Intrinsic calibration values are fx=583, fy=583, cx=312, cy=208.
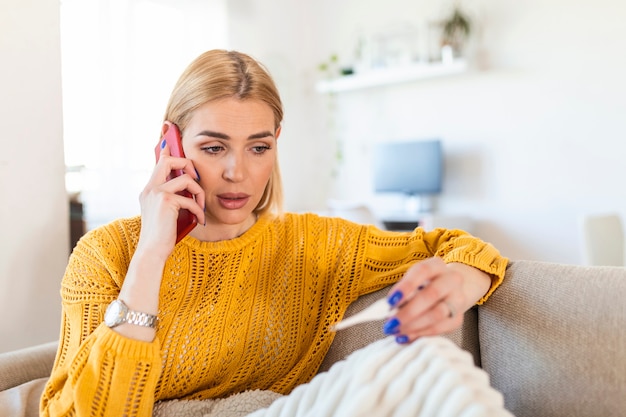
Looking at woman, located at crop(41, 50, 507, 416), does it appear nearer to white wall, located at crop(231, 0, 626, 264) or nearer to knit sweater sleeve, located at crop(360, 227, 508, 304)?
knit sweater sleeve, located at crop(360, 227, 508, 304)

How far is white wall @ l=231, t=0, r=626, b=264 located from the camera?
13.4 feet

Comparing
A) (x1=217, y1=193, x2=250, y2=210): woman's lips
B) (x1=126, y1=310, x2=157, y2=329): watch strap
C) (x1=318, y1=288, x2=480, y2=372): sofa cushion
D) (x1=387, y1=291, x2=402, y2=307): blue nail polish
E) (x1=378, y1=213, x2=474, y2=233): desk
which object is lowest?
(x1=378, y1=213, x2=474, y2=233): desk

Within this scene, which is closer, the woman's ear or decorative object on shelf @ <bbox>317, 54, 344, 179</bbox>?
the woman's ear

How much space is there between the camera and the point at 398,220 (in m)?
4.61

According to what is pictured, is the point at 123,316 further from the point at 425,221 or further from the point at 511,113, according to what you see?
the point at 511,113

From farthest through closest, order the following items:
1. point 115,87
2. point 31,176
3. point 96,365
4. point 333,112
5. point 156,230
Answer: point 333,112, point 115,87, point 31,176, point 156,230, point 96,365

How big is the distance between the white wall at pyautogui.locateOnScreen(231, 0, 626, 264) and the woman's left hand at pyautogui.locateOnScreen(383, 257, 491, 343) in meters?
3.65

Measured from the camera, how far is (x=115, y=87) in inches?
161

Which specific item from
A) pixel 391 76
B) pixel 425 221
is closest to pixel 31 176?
pixel 425 221

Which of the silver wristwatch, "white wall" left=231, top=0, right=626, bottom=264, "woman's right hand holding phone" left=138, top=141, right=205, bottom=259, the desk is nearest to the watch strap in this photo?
the silver wristwatch

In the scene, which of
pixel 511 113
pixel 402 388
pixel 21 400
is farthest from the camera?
pixel 511 113

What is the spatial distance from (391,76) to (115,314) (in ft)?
13.5

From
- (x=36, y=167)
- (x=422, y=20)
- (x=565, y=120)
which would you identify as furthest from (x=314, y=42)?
(x=36, y=167)

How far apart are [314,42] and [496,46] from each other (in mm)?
1852
